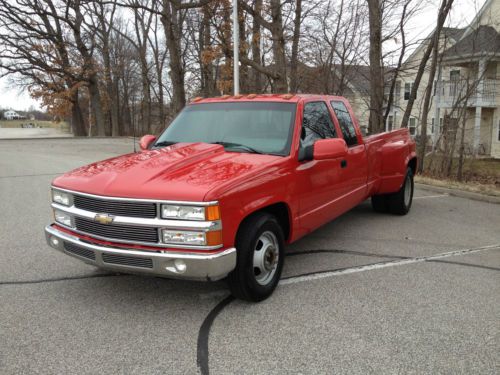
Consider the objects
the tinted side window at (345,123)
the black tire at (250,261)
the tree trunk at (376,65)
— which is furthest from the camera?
the tree trunk at (376,65)

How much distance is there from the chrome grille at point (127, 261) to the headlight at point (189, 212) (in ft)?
1.26

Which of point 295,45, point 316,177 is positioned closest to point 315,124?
point 316,177

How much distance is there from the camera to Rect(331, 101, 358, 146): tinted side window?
5.51 metres

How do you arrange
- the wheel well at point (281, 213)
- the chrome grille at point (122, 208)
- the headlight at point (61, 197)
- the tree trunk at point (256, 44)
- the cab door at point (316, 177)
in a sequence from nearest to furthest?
1. the chrome grille at point (122, 208)
2. the headlight at point (61, 197)
3. the wheel well at point (281, 213)
4. the cab door at point (316, 177)
5. the tree trunk at point (256, 44)

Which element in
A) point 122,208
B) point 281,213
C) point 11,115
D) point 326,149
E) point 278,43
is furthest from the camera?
point 11,115

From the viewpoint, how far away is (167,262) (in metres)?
3.26

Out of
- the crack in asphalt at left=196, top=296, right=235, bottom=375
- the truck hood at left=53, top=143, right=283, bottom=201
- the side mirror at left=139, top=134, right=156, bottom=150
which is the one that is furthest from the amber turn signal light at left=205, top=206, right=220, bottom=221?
the side mirror at left=139, top=134, right=156, bottom=150

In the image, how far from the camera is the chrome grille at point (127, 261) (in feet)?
10.8

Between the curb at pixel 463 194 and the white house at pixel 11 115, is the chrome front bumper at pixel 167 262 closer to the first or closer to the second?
the curb at pixel 463 194

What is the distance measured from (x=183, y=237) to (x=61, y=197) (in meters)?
1.38

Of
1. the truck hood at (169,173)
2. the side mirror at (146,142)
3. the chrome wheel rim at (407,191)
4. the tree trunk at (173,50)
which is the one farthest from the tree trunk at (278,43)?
the truck hood at (169,173)

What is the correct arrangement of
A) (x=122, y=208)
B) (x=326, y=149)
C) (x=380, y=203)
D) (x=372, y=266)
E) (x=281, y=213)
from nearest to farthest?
(x=122, y=208), (x=326, y=149), (x=281, y=213), (x=372, y=266), (x=380, y=203)

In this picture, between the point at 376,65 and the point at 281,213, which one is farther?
the point at 376,65

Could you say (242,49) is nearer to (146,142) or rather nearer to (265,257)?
(146,142)
